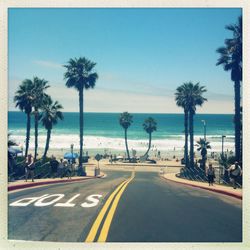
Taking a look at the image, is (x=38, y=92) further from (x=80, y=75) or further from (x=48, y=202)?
(x=48, y=202)

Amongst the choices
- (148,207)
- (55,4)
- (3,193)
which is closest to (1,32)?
(55,4)

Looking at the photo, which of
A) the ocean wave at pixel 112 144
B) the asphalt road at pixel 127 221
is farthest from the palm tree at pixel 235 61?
the ocean wave at pixel 112 144

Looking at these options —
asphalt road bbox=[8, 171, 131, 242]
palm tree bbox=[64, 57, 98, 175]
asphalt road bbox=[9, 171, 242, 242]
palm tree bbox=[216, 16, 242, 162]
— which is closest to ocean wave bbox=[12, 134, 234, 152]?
A: palm tree bbox=[64, 57, 98, 175]

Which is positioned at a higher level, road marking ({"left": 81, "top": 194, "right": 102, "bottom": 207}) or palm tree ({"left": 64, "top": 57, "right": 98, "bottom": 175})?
palm tree ({"left": 64, "top": 57, "right": 98, "bottom": 175})

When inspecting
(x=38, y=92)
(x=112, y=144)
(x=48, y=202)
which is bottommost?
(x=112, y=144)

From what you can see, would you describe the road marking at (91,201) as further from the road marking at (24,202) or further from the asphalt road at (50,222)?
the road marking at (24,202)

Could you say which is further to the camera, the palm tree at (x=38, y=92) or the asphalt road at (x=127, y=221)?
the palm tree at (x=38, y=92)

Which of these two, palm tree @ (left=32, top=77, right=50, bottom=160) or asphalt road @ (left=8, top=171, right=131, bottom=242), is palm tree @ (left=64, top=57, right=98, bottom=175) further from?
asphalt road @ (left=8, top=171, right=131, bottom=242)

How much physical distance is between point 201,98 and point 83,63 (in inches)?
751

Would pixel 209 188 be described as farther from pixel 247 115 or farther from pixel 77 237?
pixel 77 237

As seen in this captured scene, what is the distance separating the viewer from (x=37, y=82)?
4688cm

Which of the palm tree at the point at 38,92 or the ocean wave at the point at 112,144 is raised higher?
the palm tree at the point at 38,92

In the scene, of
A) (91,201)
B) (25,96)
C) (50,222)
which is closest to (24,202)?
(91,201)

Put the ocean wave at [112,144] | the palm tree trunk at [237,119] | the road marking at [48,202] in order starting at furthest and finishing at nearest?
1. the ocean wave at [112,144]
2. the palm tree trunk at [237,119]
3. the road marking at [48,202]
